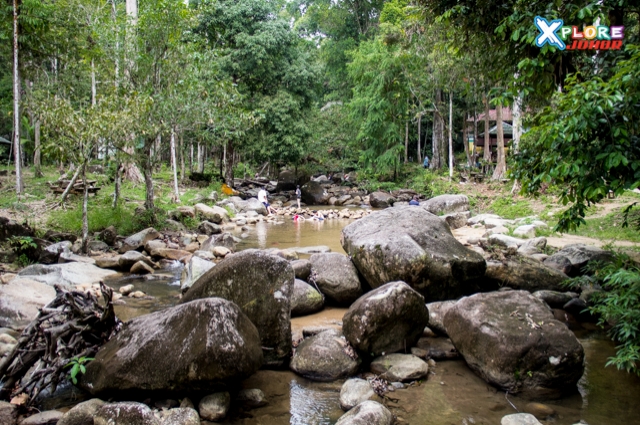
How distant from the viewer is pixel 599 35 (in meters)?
6.61

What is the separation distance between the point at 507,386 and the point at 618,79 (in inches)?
136

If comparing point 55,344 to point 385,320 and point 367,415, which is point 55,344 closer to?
point 367,415

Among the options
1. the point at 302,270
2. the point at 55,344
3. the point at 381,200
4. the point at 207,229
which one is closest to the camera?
the point at 55,344

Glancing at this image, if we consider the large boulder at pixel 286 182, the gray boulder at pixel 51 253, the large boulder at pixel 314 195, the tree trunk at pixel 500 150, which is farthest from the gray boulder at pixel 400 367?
the large boulder at pixel 286 182

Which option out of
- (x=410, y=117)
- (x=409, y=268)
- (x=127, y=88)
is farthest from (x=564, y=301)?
(x=410, y=117)

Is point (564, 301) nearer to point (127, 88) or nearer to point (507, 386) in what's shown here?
point (507, 386)

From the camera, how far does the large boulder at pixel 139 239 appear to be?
1284 cm

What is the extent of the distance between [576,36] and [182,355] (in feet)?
21.9

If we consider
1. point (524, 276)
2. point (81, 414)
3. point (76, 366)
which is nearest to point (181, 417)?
point (81, 414)

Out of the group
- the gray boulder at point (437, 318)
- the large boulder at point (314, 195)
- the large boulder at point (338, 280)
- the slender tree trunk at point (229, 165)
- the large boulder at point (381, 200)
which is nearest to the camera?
the gray boulder at point (437, 318)

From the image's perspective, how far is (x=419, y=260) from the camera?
788 centimetres

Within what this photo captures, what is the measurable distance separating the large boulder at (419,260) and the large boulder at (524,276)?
1.19 feet

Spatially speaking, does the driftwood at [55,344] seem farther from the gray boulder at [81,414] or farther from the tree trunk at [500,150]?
the tree trunk at [500,150]

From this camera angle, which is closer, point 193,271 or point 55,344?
point 55,344
